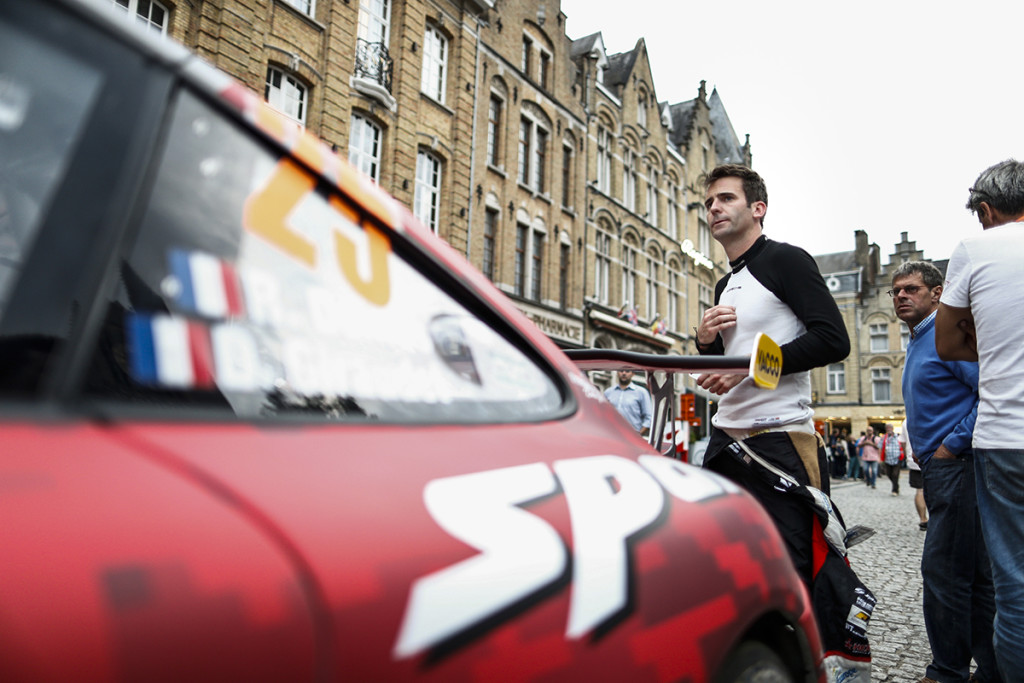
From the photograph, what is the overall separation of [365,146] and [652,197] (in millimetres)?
14472

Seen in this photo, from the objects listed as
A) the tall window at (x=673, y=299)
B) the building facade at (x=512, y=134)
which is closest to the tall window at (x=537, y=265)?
the building facade at (x=512, y=134)

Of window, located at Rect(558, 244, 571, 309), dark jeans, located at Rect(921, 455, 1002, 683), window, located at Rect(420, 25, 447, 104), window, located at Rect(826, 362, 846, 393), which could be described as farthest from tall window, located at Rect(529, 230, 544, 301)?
window, located at Rect(826, 362, 846, 393)

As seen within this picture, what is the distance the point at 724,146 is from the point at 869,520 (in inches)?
1087

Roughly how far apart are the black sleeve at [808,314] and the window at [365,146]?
1203 cm

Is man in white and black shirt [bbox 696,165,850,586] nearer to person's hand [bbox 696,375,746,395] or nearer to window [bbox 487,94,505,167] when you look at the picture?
person's hand [bbox 696,375,746,395]

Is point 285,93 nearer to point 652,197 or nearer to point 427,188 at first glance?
point 427,188

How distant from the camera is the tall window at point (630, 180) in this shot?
78.0ft

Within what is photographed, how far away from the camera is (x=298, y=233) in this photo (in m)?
0.81

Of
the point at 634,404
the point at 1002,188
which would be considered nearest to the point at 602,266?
the point at 634,404

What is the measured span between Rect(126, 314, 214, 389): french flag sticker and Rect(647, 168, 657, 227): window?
25391mm

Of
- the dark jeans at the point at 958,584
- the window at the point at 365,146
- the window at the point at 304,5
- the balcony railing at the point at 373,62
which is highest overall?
the window at the point at 304,5

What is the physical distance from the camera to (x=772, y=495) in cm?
222

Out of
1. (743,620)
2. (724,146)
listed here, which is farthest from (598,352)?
(724,146)

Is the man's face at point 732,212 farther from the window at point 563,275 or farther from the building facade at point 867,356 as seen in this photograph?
the building facade at point 867,356
